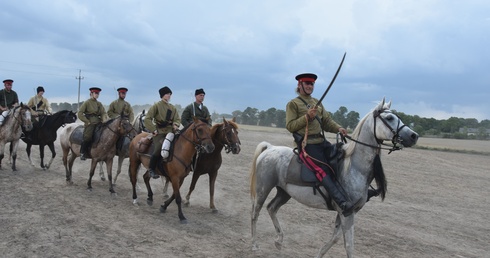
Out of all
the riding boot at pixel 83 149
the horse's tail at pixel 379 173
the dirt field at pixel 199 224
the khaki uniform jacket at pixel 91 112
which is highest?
the khaki uniform jacket at pixel 91 112

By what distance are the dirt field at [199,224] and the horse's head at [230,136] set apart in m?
1.81

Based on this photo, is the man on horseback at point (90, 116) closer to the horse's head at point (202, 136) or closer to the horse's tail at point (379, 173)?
the horse's head at point (202, 136)

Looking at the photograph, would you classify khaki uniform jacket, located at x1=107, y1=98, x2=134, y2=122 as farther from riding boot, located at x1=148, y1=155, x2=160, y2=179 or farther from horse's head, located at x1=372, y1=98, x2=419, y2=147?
horse's head, located at x1=372, y1=98, x2=419, y2=147

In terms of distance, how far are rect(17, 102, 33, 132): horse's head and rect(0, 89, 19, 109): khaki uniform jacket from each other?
7.53ft

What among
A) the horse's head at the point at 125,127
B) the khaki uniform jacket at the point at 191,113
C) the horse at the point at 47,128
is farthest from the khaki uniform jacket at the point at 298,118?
the horse at the point at 47,128

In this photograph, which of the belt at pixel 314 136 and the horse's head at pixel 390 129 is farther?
the belt at pixel 314 136

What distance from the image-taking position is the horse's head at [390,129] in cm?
555

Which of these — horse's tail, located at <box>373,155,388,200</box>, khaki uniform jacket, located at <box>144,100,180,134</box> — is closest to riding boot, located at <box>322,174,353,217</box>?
horse's tail, located at <box>373,155,388,200</box>

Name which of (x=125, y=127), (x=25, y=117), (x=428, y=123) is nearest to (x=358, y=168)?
(x=125, y=127)

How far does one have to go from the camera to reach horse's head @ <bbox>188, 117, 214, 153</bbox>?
27.7 ft

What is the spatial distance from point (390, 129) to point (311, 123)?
1.35 m

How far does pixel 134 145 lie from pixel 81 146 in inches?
91.9

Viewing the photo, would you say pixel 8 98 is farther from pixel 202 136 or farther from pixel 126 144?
pixel 202 136

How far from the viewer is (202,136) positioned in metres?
8.58
